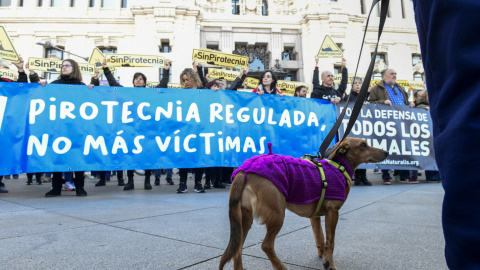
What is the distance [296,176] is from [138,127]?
4.07 metres

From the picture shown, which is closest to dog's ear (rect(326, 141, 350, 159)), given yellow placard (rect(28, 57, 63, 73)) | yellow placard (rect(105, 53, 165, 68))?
yellow placard (rect(105, 53, 165, 68))

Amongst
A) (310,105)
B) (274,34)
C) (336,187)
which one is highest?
(274,34)

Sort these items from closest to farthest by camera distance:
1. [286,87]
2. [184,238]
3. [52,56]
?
[184,238] < [286,87] < [52,56]

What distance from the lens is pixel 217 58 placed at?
7984mm

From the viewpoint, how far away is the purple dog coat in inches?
67.7

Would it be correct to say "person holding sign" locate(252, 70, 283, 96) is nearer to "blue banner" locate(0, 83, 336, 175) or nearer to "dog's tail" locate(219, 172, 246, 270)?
"blue banner" locate(0, 83, 336, 175)

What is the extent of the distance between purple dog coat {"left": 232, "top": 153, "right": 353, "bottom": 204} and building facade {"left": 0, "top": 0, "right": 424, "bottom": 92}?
21077mm

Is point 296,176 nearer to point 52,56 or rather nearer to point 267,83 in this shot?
point 267,83

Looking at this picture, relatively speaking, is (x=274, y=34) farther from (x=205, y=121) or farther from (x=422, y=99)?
(x=205, y=121)

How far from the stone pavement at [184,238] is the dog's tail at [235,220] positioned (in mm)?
317

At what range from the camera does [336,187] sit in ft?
6.36

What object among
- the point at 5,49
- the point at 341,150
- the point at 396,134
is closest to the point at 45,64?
the point at 5,49

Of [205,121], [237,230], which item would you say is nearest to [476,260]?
[237,230]

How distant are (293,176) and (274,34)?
24.2 metres
